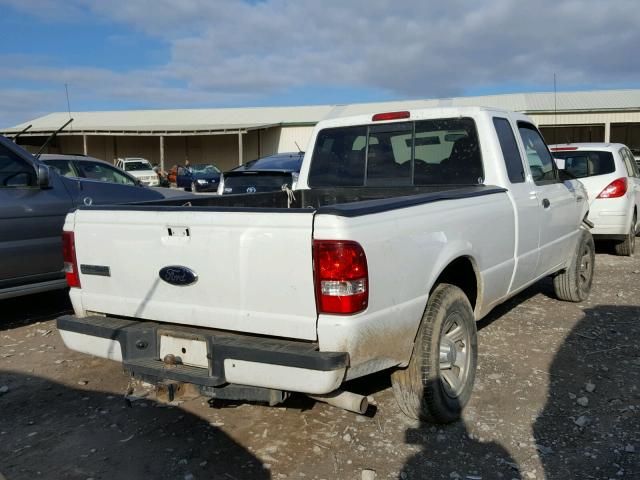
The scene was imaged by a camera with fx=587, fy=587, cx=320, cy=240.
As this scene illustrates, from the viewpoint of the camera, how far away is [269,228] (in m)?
2.77

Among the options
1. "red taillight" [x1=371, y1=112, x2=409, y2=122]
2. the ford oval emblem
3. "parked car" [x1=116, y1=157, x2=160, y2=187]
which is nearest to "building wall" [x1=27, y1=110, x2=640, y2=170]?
"parked car" [x1=116, y1=157, x2=160, y2=187]

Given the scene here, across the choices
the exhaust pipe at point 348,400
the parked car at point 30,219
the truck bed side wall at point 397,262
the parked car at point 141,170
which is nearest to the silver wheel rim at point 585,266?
the truck bed side wall at point 397,262

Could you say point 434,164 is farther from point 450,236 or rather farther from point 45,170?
point 45,170

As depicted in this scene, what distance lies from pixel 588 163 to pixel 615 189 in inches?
22.3

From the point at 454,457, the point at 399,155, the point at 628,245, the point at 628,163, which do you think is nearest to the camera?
the point at 454,457

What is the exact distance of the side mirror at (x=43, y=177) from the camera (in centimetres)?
553

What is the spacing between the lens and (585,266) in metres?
6.35

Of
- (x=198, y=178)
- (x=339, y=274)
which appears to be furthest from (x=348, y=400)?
(x=198, y=178)

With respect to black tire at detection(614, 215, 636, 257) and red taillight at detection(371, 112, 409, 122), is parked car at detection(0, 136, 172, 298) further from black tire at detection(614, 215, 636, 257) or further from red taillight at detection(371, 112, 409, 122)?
black tire at detection(614, 215, 636, 257)

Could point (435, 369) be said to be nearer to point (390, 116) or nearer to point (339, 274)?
point (339, 274)

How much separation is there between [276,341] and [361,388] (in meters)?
1.50

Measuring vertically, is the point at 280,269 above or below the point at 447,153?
below

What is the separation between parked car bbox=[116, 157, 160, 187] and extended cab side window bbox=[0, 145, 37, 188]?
2209 centimetres

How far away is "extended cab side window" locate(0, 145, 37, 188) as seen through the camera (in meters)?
5.50
